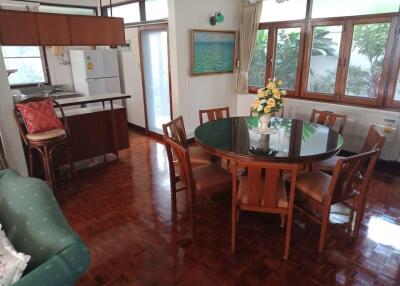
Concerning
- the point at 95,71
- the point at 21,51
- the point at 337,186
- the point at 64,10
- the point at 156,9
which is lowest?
the point at 337,186

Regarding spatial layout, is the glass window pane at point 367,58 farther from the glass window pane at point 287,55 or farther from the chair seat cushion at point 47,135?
the chair seat cushion at point 47,135

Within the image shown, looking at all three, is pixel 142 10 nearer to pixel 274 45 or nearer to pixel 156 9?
pixel 156 9

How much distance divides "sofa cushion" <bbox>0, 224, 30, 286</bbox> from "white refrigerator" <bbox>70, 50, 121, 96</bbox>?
4443mm

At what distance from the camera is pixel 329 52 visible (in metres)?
3.96

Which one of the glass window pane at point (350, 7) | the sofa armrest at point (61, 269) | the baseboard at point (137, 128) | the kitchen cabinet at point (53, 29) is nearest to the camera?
the sofa armrest at point (61, 269)

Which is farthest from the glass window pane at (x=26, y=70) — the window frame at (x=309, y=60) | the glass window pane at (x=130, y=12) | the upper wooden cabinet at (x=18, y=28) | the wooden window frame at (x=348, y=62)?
the wooden window frame at (x=348, y=62)

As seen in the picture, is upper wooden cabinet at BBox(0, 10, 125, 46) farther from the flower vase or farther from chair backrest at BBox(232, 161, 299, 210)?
chair backrest at BBox(232, 161, 299, 210)

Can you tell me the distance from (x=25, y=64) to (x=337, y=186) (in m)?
5.67

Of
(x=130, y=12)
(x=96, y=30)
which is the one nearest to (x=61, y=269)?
(x=96, y=30)

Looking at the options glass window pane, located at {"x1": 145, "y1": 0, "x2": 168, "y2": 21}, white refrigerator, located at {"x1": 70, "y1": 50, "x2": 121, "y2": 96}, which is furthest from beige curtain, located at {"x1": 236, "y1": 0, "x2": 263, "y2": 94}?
white refrigerator, located at {"x1": 70, "y1": 50, "x2": 121, "y2": 96}

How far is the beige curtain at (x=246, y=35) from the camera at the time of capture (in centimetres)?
449

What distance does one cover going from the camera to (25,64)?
5262 mm

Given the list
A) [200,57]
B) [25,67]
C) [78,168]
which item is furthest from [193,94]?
[25,67]

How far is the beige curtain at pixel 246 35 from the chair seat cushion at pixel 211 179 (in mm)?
2732
